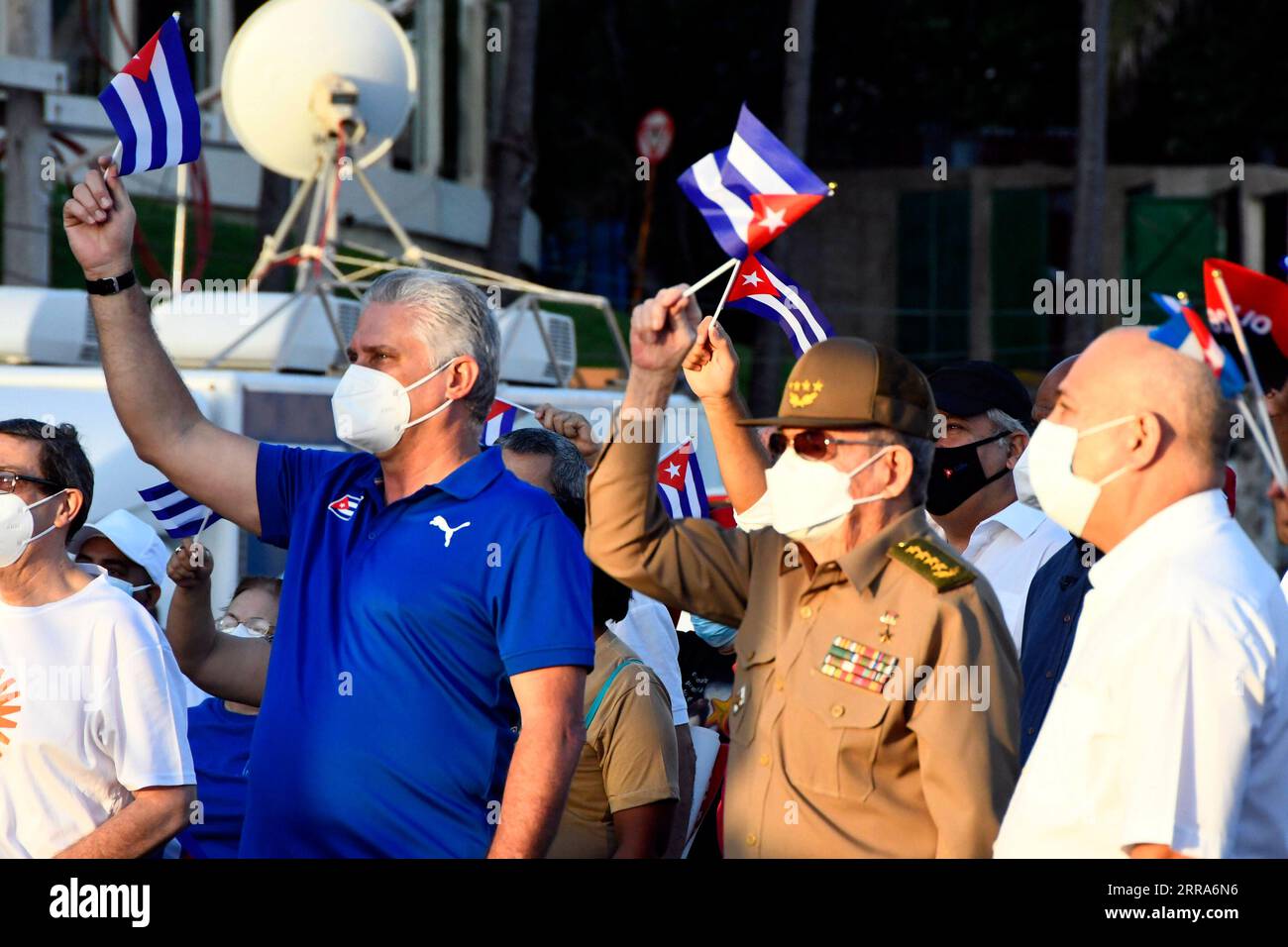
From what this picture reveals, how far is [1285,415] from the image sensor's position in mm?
4191

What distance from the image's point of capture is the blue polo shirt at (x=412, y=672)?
12.7 feet

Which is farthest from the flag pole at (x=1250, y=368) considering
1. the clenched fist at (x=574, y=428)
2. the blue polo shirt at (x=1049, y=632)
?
the clenched fist at (x=574, y=428)

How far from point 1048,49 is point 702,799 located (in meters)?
25.8

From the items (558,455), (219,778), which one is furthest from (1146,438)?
(219,778)

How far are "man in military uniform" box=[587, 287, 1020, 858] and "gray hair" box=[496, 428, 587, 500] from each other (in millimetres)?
1032

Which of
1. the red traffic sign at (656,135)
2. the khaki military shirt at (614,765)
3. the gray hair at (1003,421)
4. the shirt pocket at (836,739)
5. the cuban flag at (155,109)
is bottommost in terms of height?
the khaki military shirt at (614,765)

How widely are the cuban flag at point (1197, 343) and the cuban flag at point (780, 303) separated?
5.78 ft

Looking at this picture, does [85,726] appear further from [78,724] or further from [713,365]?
[713,365]

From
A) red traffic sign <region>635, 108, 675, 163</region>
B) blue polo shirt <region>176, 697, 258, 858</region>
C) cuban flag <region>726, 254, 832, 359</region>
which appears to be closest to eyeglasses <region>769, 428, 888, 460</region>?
cuban flag <region>726, 254, 832, 359</region>

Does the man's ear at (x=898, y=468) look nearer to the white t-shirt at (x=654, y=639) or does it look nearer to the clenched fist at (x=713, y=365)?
the clenched fist at (x=713, y=365)

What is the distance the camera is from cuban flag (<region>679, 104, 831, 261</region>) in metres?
4.22

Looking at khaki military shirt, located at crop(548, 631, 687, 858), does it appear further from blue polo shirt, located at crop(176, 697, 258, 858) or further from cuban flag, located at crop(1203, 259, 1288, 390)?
cuban flag, located at crop(1203, 259, 1288, 390)
